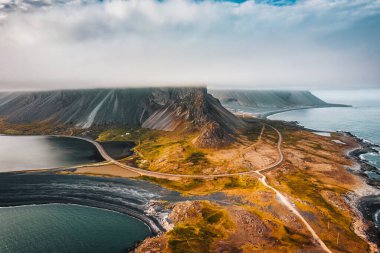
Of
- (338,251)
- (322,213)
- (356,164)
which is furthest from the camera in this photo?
(356,164)

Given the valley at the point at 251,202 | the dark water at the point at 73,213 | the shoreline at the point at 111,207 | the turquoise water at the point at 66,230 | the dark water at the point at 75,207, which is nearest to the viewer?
the valley at the point at 251,202

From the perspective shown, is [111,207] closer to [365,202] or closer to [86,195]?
[86,195]

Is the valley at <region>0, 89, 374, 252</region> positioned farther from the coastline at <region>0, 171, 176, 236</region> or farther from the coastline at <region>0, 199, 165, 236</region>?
the coastline at <region>0, 171, 176, 236</region>

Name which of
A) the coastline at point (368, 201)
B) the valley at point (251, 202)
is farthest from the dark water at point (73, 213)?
the coastline at point (368, 201)

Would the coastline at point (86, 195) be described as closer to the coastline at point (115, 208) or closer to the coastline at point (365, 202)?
the coastline at point (115, 208)

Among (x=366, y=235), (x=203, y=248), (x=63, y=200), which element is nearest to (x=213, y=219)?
(x=203, y=248)

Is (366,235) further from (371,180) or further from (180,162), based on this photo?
(180,162)

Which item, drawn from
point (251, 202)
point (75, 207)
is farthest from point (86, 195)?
point (251, 202)

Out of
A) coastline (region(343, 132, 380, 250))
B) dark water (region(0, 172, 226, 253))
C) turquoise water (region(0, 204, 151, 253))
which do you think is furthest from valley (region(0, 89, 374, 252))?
turquoise water (region(0, 204, 151, 253))
